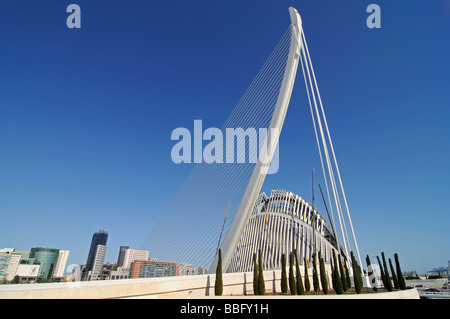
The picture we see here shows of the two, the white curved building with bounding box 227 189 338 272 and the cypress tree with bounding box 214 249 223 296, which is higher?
the white curved building with bounding box 227 189 338 272

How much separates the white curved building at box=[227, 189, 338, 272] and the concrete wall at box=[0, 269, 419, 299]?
1644cm

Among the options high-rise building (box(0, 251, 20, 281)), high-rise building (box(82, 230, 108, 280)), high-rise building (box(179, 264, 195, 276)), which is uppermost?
high-rise building (box(82, 230, 108, 280))

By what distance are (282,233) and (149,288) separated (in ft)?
88.2

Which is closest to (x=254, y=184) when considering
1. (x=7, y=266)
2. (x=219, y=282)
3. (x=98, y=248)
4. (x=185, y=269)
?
(x=219, y=282)

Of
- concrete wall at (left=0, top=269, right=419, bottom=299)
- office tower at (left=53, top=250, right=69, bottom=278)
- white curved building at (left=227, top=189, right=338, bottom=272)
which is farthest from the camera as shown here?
office tower at (left=53, top=250, right=69, bottom=278)

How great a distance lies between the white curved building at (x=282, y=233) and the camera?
30.6 meters

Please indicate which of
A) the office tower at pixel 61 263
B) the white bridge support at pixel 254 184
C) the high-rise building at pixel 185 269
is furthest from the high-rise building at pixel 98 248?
the white bridge support at pixel 254 184

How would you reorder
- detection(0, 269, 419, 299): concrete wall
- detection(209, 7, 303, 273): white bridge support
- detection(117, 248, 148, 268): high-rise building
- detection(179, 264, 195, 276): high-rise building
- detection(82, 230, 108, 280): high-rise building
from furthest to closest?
detection(82, 230, 108, 280): high-rise building
detection(117, 248, 148, 268): high-rise building
detection(179, 264, 195, 276): high-rise building
detection(209, 7, 303, 273): white bridge support
detection(0, 269, 419, 299): concrete wall

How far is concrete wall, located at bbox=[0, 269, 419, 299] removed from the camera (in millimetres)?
6902

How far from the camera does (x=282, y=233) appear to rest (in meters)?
33.4

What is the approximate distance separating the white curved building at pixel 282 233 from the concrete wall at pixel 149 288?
16.4m

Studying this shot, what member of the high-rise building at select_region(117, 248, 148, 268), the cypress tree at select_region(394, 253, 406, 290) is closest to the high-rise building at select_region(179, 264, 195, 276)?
the cypress tree at select_region(394, 253, 406, 290)

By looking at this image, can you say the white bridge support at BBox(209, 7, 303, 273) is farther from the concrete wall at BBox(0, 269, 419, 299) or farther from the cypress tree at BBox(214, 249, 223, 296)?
the concrete wall at BBox(0, 269, 419, 299)
